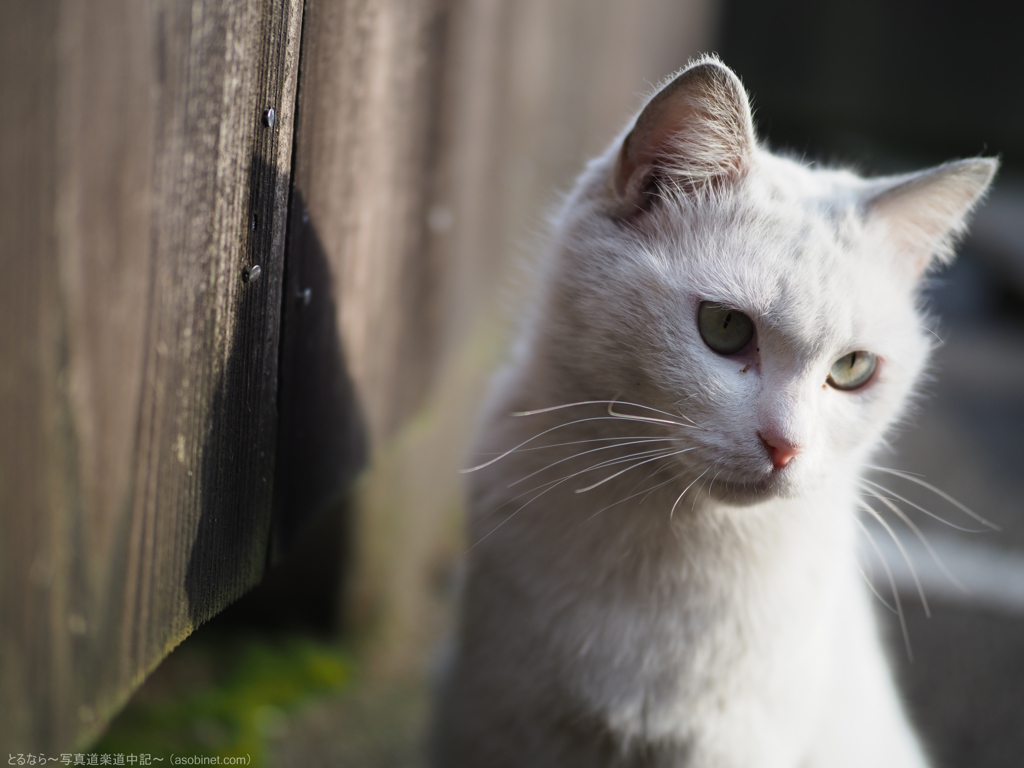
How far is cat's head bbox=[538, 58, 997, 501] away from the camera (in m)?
1.24

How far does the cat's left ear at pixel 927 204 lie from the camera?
4.61 feet

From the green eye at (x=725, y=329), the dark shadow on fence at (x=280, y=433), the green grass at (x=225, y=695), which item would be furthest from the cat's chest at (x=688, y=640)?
the green grass at (x=225, y=695)

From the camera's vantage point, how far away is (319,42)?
1229 millimetres

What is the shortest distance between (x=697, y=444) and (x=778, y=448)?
12 cm

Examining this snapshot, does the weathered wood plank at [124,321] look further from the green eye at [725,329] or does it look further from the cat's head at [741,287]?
the green eye at [725,329]

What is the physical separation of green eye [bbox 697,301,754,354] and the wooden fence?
0.67 meters

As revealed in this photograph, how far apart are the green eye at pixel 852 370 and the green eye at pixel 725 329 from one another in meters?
0.19

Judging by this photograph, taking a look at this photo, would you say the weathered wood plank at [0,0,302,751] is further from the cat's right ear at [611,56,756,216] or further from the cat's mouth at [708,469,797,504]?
the cat's mouth at [708,469,797,504]

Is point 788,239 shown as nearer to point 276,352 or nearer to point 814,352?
point 814,352

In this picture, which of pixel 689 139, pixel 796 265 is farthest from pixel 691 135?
pixel 796 265

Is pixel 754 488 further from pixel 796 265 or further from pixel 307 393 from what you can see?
pixel 307 393

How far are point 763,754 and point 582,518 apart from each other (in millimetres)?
535

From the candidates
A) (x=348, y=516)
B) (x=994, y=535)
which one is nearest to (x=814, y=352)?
(x=348, y=516)

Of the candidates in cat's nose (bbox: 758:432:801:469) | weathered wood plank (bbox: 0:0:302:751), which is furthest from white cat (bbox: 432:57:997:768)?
weathered wood plank (bbox: 0:0:302:751)
